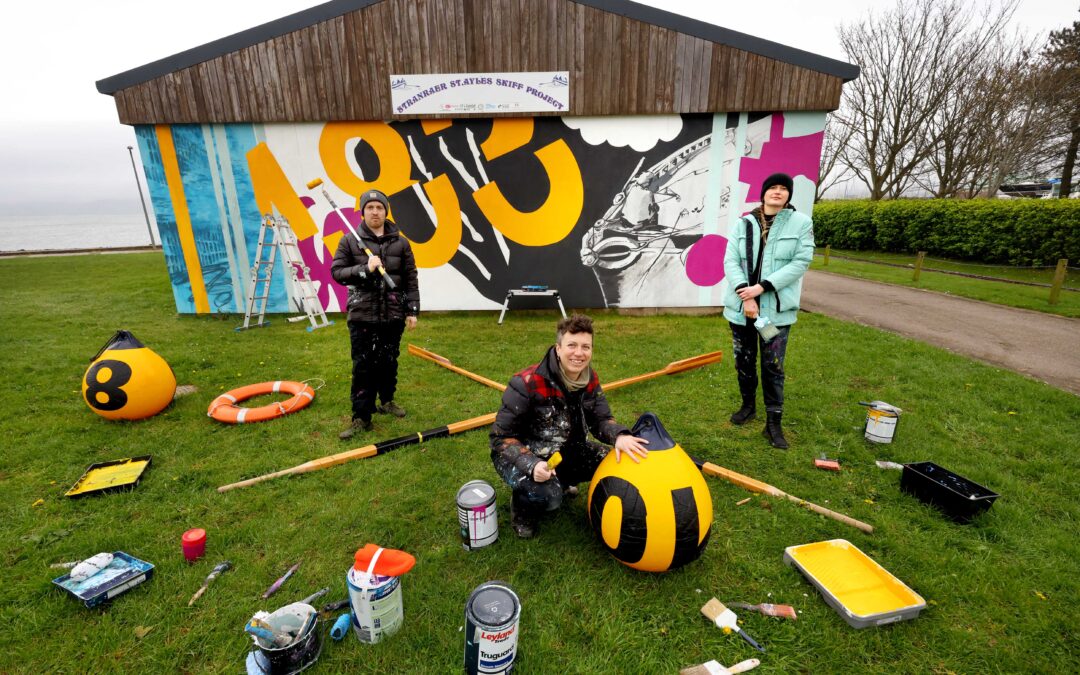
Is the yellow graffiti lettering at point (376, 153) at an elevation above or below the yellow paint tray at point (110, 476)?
above

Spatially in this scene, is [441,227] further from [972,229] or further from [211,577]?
[972,229]

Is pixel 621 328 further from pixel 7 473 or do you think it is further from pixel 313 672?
pixel 7 473

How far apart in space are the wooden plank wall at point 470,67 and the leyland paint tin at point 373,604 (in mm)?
9570

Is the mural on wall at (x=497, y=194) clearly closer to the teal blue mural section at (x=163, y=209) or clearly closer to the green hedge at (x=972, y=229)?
the teal blue mural section at (x=163, y=209)

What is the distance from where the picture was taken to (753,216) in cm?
484

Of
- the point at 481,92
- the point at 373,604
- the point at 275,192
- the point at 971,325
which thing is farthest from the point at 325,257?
the point at 971,325

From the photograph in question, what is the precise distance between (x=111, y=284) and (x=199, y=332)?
9.17 meters

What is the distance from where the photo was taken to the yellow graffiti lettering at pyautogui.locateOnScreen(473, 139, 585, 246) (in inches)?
393

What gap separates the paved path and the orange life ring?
10.6m

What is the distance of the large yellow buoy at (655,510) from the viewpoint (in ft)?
9.39

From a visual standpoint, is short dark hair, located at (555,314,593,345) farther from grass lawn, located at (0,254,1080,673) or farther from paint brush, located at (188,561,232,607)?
paint brush, located at (188,561,232,607)

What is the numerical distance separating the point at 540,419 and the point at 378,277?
106 inches

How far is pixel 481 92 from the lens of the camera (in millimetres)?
9555

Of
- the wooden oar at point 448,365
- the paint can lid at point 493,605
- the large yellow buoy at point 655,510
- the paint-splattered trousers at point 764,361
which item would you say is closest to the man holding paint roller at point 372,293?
the wooden oar at point 448,365
